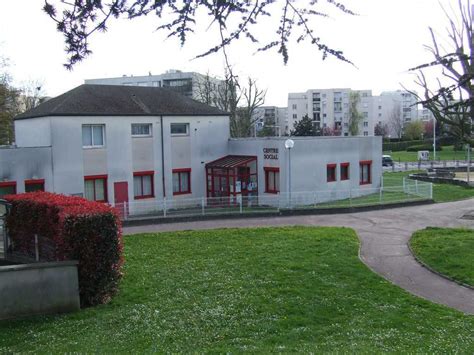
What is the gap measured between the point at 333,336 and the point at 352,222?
645 inches

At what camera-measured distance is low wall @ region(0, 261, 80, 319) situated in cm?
1098

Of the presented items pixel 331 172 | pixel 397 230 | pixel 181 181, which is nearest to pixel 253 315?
pixel 397 230

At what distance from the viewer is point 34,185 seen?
27234mm

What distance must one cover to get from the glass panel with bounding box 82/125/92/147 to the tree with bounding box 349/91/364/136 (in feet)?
290

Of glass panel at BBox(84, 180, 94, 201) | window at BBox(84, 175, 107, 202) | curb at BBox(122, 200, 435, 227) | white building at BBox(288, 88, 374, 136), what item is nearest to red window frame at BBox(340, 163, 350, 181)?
curb at BBox(122, 200, 435, 227)

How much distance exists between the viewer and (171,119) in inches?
1286

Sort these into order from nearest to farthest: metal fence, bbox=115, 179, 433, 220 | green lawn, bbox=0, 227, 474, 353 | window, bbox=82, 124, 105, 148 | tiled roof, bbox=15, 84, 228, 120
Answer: green lawn, bbox=0, 227, 474, 353, metal fence, bbox=115, 179, 433, 220, tiled roof, bbox=15, 84, 228, 120, window, bbox=82, 124, 105, 148

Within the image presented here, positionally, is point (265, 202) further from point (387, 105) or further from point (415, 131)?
point (387, 105)

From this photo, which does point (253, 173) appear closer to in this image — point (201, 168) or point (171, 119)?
point (201, 168)

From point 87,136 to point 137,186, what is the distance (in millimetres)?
4092

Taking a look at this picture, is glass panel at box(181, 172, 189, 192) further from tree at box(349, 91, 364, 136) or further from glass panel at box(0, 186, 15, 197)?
tree at box(349, 91, 364, 136)

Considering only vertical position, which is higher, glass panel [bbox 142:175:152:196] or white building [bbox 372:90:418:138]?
white building [bbox 372:90:418:138]

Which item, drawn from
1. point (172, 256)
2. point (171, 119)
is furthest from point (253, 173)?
point (172, 256)

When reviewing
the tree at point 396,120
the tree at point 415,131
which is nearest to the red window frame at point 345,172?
the tree at point 415,131
